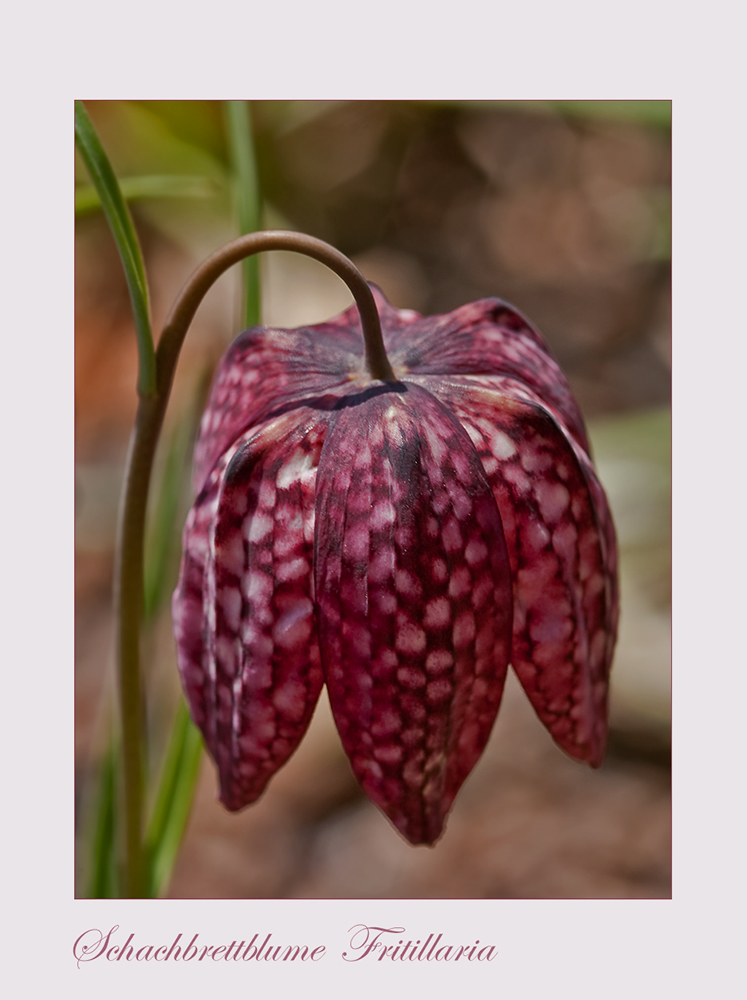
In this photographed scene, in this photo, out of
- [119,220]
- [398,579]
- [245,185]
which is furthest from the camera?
[245,185]

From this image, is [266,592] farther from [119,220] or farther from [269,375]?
[119,220]

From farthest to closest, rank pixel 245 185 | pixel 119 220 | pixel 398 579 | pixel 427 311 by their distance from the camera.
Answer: pixel 427 311 → pixel 245 185 → pixel 119 220 → pixel 398 579

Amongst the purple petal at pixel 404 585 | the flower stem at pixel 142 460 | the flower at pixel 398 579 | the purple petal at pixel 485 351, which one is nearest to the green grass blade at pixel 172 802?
the flower stem at pixel 142 460

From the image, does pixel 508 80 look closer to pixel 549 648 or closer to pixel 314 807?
pixel 549 648

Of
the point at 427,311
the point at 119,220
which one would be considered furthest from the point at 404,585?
the point at 427,311

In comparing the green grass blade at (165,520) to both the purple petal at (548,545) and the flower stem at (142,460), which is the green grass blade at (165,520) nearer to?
the flower stem at (142,460)

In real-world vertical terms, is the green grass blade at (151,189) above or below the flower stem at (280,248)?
above
